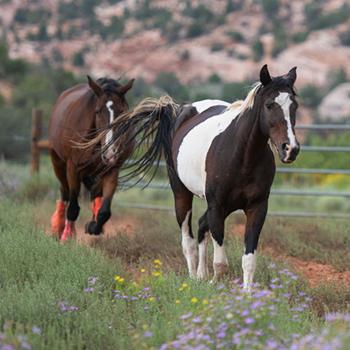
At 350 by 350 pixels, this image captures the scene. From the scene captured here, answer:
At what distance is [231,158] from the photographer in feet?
21.8

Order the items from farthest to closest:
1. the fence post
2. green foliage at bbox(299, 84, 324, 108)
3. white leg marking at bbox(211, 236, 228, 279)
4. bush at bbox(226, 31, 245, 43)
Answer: bush at bbox(226, 31, 245, 43), green foliage at bbox(299, 84, 324, 108), the fence post, white leg marking at bbox(211, 236, 228, 279)

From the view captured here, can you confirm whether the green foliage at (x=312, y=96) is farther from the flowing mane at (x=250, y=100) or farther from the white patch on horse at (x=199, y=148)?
the flowing mane at (x=250, y=100)

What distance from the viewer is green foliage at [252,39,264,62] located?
7244 centimetres

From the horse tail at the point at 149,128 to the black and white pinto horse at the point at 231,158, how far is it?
19cm

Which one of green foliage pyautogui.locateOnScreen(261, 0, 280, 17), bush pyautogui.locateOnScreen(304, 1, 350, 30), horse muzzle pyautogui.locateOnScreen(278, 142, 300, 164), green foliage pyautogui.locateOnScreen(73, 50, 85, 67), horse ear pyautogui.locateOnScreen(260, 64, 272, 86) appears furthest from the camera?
green foliage pyautogui.locateOnScreen(261, 0, 280, 17)

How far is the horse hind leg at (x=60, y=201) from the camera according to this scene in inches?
402

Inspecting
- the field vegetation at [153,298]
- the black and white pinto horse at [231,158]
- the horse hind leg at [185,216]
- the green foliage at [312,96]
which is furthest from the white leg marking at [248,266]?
the green foliage at [312,96]

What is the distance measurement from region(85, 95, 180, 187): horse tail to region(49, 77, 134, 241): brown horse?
15 centimetres

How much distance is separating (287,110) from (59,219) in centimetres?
479

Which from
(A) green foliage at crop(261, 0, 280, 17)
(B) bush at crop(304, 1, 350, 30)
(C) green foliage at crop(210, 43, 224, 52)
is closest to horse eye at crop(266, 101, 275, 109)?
(C) green foliage at crop(210, 43, 224, 52)

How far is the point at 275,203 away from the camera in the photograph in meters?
17.5

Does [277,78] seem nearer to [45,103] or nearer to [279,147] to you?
[279,147]

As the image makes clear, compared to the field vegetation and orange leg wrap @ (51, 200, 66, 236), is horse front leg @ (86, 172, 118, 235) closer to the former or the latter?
the field vegetation

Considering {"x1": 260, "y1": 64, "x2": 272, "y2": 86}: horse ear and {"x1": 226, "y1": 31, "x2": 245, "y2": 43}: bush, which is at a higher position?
{"x1": 260, "y1": 64, "x2": 272, "y2": 86}: horse ear
